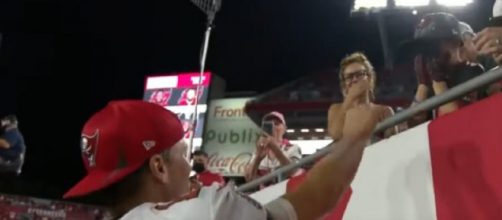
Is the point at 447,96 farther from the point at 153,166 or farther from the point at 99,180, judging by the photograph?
the point at 99,180

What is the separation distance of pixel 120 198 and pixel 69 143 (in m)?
22.8

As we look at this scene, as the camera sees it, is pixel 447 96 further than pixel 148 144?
Yes

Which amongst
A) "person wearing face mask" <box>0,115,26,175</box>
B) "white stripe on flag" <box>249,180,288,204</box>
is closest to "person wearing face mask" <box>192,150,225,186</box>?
"white stripe on flag" <box>249,180,288,204</box>

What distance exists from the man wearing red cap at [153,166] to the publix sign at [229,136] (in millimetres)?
15864

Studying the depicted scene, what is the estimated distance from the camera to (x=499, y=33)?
207 centimetres

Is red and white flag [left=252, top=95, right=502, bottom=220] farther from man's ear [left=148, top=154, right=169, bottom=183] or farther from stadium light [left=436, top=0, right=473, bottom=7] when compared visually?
stadium light [left=436, top=0, right=473, bottom=7]

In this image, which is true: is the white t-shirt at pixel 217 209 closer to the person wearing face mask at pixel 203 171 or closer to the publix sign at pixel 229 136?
the person wearing face mask at pixel 203 171

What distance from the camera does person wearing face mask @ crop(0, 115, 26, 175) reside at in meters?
9.37

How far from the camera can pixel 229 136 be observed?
18859mm

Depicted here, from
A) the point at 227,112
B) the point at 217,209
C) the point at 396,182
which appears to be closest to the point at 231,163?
the point at 227,112

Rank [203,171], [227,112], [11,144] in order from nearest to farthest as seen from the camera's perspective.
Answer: [203,171] → [11,144] → [227,112]

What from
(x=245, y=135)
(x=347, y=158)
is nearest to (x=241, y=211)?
(x=347, y=158)

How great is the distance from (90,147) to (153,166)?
6.3 inches

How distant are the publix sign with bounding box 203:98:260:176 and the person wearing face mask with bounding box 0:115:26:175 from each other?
8.27 metres
